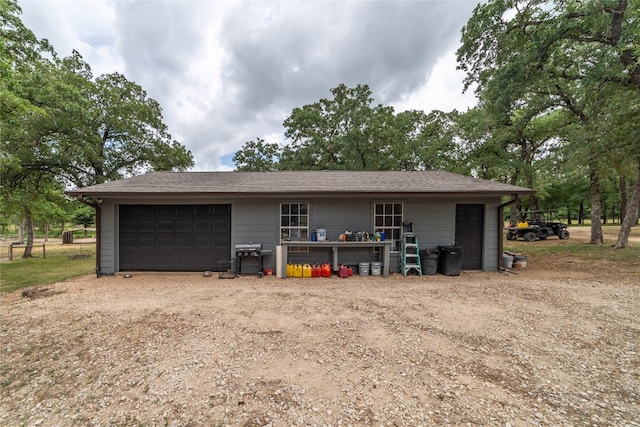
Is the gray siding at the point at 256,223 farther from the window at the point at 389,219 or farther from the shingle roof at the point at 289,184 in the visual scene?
the window at the point at 389,219

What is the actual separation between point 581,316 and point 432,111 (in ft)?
58.5

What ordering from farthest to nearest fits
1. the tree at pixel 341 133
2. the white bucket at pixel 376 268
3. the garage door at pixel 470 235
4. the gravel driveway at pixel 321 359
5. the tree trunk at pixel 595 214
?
the tree at pixel 341 133 → the tree trunk at pixel 595 214 → the garage door at pixel 470 235 → the white bucket at pixel 376 268 → the gravel driveway at pixel 321 359

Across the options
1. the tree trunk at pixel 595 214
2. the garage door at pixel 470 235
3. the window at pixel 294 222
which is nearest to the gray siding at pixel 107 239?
the window at pixel 294 222

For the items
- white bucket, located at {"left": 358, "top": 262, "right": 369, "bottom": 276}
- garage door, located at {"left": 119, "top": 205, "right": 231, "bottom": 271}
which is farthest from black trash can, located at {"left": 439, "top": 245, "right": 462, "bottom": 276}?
garage door, located at {"left": 119, "top": 205, "right": 231, "bottom": 271}

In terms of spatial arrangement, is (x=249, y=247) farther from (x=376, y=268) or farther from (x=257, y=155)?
(x=257, y=155)

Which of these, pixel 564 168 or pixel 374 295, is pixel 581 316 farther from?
pixel 564 168

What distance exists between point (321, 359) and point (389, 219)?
5.06m

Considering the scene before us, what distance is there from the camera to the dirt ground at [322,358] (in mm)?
1970

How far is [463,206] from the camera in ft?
23.4

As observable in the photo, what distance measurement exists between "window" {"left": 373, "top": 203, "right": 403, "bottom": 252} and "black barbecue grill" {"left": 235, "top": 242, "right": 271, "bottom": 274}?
3325 millimetres

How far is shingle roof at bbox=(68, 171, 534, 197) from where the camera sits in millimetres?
6344

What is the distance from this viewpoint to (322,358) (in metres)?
2.70

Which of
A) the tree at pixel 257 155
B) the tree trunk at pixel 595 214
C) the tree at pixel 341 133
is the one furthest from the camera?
the tree at pixel 257 155

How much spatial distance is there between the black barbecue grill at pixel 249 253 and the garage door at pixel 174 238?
1.62 ft
